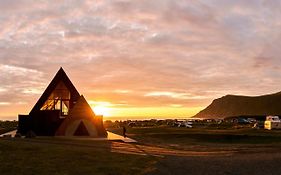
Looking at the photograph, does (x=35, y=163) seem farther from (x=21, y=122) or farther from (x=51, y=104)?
(x=51, y=104)

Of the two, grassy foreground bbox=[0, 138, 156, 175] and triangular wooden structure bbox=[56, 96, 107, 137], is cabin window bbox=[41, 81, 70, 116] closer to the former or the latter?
triangular wooden structure bbox=[56, 96, 107, 137]

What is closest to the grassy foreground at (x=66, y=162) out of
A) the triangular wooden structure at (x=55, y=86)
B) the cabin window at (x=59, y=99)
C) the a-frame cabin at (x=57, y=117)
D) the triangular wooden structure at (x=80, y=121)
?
the triangular wooden structure at (x=80, y=121)

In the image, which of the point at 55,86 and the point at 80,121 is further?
the point at 55,86

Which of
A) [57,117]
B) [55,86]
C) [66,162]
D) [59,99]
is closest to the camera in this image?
[66,162]

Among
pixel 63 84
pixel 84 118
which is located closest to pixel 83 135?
pixel 84 118

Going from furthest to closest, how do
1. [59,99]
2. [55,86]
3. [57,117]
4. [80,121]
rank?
1. [59,99]
2. [55,86]
3. [57,117]
4. [80,121]

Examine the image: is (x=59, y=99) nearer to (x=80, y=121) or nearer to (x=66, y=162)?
(x=80, y=121)

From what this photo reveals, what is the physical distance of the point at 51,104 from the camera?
49.3 m

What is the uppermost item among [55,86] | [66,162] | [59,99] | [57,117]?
[55,86]

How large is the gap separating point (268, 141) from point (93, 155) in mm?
22863

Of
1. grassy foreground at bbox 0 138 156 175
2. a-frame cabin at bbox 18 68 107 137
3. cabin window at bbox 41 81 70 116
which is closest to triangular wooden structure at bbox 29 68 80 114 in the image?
a-frame cabin at bbox 18 68 107 137

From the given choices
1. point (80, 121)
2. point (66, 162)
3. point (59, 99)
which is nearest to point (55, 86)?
point (59, 99)

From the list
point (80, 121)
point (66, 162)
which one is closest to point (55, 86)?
point (80, 121)

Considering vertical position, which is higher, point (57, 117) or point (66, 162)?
point (57, 117)
